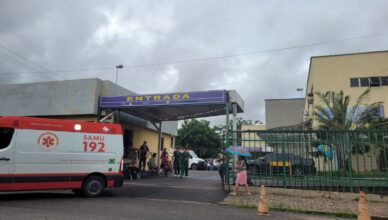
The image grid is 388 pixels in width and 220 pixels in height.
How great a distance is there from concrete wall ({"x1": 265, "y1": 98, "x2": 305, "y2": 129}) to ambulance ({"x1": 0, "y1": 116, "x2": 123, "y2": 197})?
1458 inches

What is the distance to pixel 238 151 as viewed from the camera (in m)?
11.4

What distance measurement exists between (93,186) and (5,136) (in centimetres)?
298

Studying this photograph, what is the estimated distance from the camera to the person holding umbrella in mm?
11211

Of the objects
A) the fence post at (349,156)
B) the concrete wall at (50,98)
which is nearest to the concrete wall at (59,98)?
the concrete wall at (50,98)

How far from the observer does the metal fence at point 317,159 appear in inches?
434

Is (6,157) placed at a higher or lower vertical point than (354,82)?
lower

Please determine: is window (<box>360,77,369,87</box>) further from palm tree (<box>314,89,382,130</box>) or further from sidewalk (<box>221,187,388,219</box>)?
sidewalk (<box>221,187,388,219</box>)

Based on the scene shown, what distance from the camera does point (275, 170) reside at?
464 inches

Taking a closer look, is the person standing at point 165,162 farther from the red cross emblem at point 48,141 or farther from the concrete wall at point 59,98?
the red cross emblem at point 48,141

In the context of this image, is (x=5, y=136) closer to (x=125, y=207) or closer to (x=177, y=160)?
(x=125, y=207)

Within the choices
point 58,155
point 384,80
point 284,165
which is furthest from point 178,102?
point 384,80

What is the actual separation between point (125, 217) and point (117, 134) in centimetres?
429

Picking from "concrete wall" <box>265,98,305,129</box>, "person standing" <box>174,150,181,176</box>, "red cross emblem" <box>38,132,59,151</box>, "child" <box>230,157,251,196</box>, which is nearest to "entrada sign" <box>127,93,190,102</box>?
Result: "person standing" <box>174,150,181,176</box>

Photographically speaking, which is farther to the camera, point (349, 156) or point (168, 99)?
point (168, 99)
